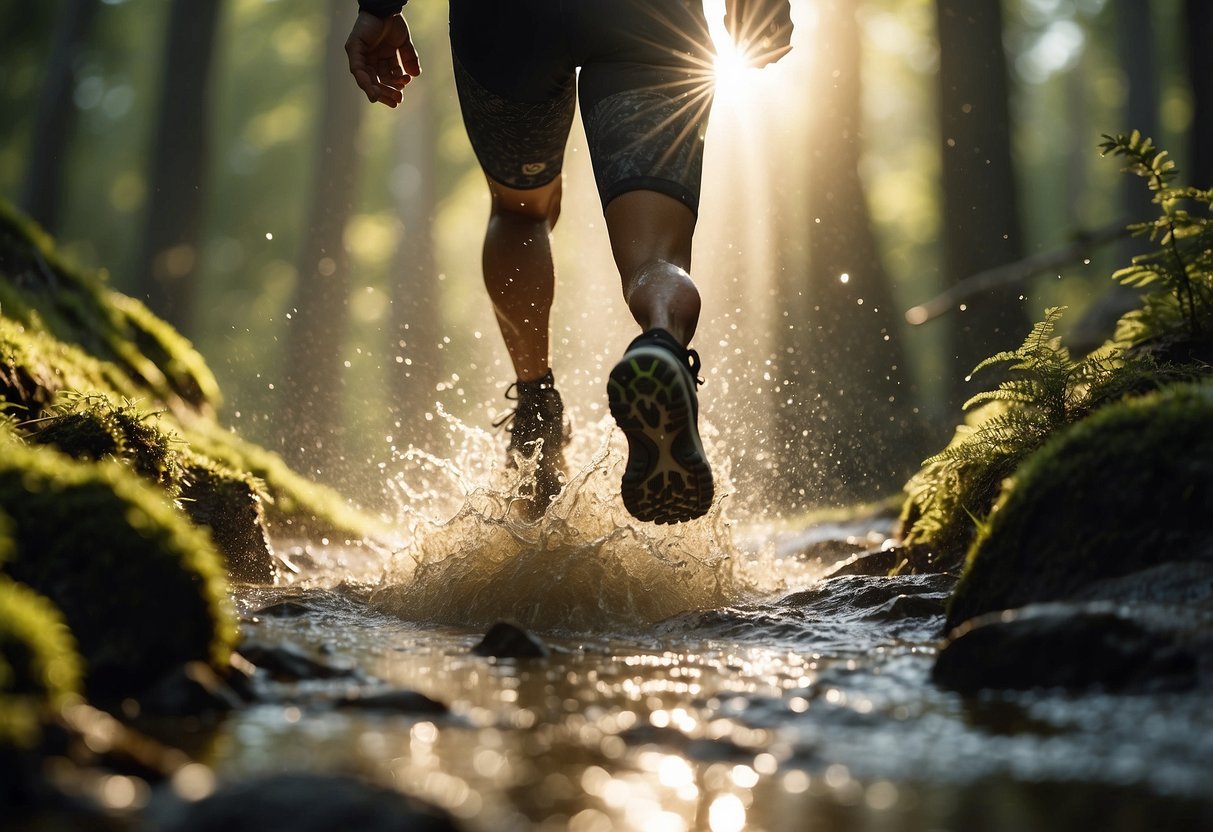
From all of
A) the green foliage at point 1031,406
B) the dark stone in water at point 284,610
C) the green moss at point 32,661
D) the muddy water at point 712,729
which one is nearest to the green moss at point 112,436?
the dark stone in water at point 284,610

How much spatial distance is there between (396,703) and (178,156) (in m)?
16.0

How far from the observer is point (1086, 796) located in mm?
1401

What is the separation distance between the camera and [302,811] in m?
1.21

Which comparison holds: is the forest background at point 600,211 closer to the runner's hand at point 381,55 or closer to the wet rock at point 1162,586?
the runner's hand at point 381,55

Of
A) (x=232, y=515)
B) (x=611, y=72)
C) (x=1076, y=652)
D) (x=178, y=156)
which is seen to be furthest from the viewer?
(x=178, y=156)

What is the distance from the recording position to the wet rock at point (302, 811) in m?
1.19

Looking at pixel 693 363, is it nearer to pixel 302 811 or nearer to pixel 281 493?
pixel 302 811

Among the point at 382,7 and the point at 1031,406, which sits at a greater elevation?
the point at 382,7

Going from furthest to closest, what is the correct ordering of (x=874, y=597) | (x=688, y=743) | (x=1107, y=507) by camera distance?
(x=874, y=597) → (x=1107, y=507) → (x=688, y=743)

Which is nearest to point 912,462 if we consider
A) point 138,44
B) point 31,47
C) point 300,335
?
point 300,335

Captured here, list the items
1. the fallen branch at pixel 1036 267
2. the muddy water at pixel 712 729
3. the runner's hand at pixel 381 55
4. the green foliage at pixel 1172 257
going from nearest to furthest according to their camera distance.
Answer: the muddy water at pixel 712 729, the green foliage at pixel 1172 257, the runner's hand at pixel 381 55, the fallen branch at pixel 1036 267

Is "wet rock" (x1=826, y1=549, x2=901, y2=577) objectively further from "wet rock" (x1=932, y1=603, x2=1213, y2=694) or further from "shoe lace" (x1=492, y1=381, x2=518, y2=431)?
"wet rock" (x1=932, y1=603, x2=1213, y2=694)

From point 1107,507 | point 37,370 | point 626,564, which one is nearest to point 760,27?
point 626,564

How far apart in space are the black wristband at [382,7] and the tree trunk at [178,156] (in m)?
13.4
